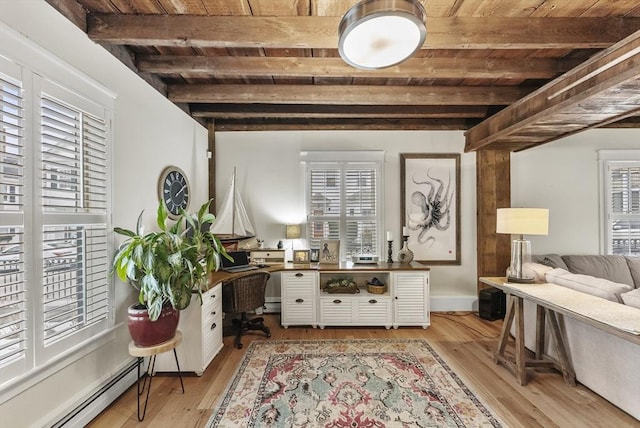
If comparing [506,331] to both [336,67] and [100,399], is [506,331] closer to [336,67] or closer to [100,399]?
[336,67]

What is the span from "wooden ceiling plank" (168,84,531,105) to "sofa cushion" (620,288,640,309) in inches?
83.7

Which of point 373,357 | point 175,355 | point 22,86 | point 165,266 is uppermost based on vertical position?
point 22,86

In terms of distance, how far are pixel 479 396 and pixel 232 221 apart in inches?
123

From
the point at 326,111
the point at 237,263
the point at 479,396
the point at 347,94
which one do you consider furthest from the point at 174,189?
the point at 479,396

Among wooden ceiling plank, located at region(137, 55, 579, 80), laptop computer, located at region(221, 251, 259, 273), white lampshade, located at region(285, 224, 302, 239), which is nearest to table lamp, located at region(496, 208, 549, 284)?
wooden ceiling plank, located at region(137, 55, 579, 80)

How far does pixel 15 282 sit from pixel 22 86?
1.03 metres

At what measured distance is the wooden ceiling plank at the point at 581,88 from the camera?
5.94ft

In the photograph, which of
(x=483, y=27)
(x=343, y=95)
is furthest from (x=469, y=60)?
(x=343, y=95)

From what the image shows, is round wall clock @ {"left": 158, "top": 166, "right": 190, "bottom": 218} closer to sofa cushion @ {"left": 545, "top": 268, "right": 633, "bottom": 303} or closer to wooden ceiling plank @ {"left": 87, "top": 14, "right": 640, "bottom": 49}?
wooden ceiling plank @ {"left": 87, "top": 14, "right": 640, "bottom": 49}

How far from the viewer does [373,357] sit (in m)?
2.80

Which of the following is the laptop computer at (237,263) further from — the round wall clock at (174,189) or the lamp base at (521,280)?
the lamp base at (521,280)

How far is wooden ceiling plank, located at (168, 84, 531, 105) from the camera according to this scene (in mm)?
3049

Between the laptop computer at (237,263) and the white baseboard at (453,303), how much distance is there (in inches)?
103

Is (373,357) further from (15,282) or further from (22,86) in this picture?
(22,86)
